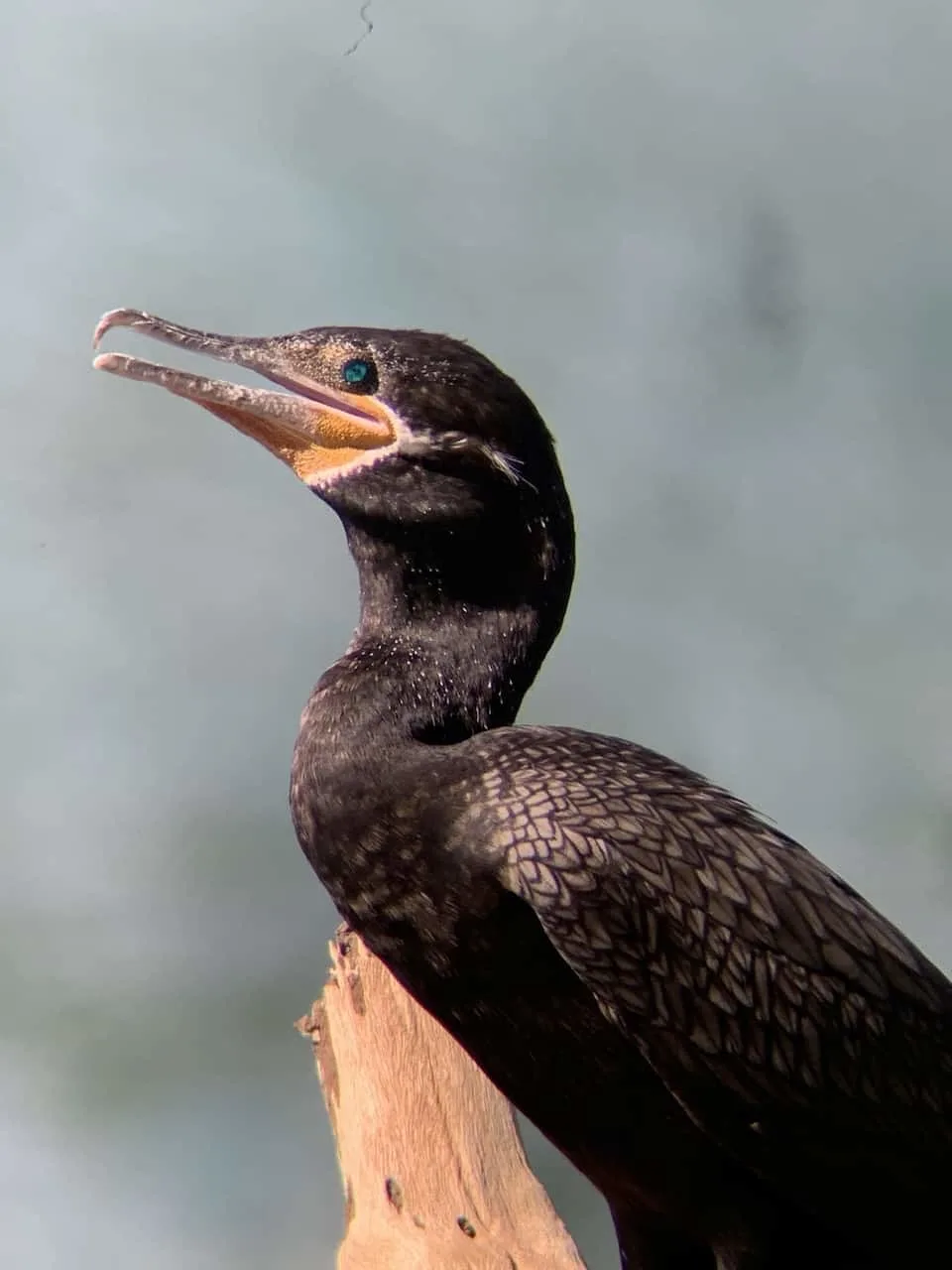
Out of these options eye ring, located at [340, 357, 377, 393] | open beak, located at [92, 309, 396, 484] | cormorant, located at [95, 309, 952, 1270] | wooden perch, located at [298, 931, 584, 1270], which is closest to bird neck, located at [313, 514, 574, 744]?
cormorant, located at [95, 309, 952, 1270]

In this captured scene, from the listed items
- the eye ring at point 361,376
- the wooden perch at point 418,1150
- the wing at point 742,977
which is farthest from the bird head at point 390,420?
the wooden perch at point 418,1150

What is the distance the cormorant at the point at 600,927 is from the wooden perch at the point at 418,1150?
84 cm

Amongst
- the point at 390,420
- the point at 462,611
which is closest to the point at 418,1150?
the point at 462,611

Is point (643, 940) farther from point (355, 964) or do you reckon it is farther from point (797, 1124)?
point (355, 964)

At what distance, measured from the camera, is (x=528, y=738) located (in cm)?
360

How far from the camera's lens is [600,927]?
10.3 feet

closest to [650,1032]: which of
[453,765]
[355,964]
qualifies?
[453,765]

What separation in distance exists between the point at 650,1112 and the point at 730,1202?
1.01 ft

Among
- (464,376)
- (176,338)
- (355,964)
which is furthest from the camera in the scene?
(355,964)

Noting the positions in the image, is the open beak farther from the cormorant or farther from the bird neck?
the bird neck

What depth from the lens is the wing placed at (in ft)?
10.4

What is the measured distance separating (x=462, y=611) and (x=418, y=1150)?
1.92 meters

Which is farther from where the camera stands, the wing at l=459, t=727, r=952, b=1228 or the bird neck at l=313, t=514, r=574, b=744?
the bird neck at l=313, t=514, r=574, b=744

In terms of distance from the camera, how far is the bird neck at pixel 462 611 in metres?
3.84
